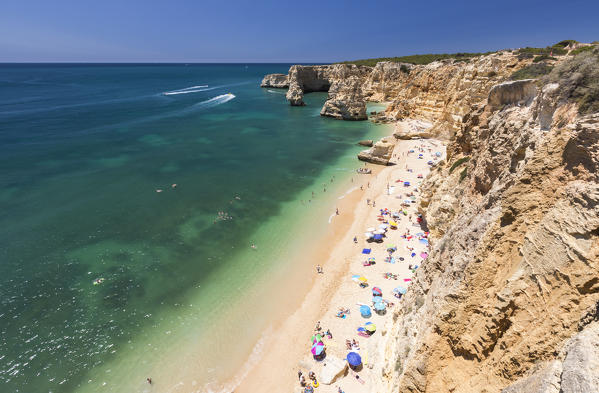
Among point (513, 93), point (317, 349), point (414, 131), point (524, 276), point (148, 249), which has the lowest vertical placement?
point (148, 249)

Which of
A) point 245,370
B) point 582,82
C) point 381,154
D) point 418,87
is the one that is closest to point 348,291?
point 245,370

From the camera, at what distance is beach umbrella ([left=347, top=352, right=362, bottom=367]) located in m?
12.9

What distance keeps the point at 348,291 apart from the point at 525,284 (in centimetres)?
1248

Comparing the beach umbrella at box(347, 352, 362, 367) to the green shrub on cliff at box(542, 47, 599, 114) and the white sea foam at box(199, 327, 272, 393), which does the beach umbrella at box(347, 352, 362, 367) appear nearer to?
the white sea foam at box(199, 327, 272, 393)

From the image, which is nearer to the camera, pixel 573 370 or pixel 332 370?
pixel 573 370

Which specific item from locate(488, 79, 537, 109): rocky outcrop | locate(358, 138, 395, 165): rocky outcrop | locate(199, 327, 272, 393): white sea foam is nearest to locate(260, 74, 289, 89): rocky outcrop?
locate(358, 138, 395, 165): rocky outcrop

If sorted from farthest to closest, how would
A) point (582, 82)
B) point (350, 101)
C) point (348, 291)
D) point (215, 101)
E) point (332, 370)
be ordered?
point (215, 101)
point (350, 101)
point (348, 291)
point (332, 370)
point (582, 82)

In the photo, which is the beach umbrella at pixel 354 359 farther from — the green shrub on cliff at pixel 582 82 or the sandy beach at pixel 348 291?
the green shrub on cliff at pixel 582 82

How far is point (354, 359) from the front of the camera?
13.0 metres

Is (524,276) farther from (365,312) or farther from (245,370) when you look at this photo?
(245,370)

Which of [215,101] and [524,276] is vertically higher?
[524,276]

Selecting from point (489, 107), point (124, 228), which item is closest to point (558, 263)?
point (489, 107)

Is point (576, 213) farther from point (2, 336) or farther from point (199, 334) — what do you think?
point (2, 336)

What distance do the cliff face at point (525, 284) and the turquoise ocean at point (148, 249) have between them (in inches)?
407
